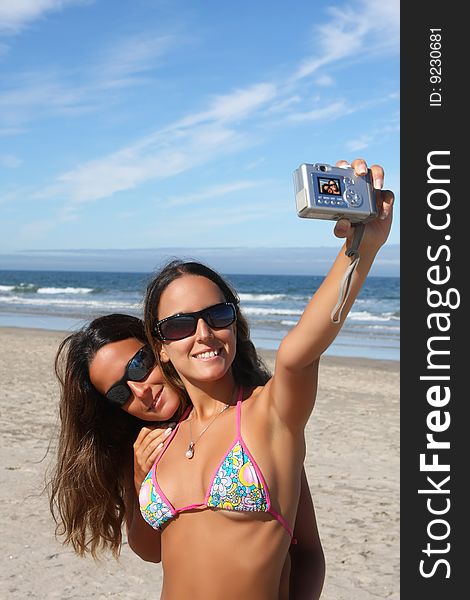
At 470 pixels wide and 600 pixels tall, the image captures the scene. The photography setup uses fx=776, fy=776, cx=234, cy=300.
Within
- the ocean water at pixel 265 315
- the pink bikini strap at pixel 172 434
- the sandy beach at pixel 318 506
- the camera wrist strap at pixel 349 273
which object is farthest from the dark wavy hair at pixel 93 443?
the ocean water at pixel 265 315

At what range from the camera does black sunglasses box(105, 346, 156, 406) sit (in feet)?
8.74

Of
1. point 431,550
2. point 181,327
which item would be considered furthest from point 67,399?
point 431,550

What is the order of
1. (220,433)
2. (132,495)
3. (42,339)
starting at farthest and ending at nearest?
(42,339) → (132,495) → (220,433)

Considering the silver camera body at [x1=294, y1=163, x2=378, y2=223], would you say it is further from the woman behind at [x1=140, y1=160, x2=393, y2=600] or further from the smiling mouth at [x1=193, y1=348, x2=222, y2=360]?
the smiling mouth at [x1=193, y1=348, x2=222, y2=360]

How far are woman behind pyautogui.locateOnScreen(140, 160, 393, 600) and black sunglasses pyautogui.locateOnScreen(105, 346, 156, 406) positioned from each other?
0.44 ft

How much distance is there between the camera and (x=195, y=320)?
236 cm

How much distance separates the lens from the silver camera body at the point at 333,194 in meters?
1.75

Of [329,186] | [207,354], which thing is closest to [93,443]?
[207,354]

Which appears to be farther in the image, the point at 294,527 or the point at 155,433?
the point at 155,433

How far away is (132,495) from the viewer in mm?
2830

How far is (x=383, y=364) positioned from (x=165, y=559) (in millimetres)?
15451

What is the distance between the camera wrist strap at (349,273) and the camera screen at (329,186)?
12 centimetres

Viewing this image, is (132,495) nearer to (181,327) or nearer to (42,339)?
(181,327)

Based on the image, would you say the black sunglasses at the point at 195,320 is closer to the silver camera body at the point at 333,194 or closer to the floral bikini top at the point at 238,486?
the floral bikini top at the point at 238,486
